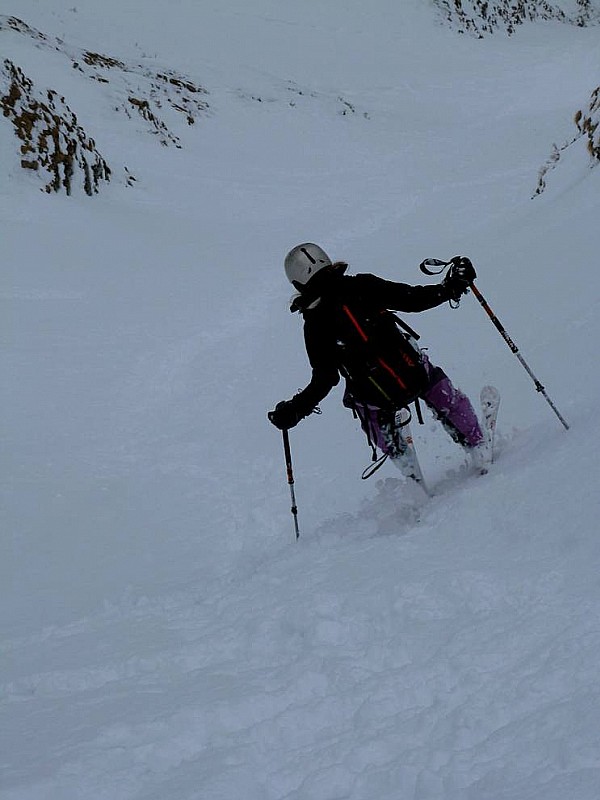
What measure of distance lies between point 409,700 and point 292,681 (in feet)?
1.73

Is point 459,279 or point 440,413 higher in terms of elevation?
point 459,279

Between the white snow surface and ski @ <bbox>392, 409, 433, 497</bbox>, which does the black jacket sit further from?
the white snow surface

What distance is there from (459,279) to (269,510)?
255cm

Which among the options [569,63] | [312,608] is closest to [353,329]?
[312,608]

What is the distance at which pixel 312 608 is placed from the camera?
3.52 metres

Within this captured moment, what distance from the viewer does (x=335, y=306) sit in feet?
14.4

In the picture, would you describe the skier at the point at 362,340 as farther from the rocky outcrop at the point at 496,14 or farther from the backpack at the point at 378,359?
the rocky outcrop at the point at 496,14

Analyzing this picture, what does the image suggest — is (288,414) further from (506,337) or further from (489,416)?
(506,337)

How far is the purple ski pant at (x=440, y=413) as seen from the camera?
4.80 metres

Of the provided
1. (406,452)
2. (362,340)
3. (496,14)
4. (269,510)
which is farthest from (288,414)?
(496,14)

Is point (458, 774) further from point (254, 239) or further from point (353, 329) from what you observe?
point (254, 239)

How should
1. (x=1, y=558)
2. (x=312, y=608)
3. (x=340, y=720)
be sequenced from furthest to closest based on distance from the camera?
(x=1, y=558) < (x=312, y=608) < (x=340, y=720)

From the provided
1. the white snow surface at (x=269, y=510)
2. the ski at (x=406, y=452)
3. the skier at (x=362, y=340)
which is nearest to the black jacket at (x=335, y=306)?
the skier at (x=362, y=340)

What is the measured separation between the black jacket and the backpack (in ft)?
0.13
